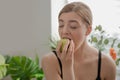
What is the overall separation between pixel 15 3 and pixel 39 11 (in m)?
0.18

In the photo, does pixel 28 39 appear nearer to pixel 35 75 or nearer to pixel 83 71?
pixel 35 75

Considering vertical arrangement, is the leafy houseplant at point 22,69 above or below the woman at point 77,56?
below

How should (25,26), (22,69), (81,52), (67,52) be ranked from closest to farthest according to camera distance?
1. (67,52)
2. (81,52)
3. (22,69)
4. (25,26)

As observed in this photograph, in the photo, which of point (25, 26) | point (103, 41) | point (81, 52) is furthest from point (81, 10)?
point (25, 26)

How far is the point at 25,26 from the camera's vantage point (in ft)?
5.37

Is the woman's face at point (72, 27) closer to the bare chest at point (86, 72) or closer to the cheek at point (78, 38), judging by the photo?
the cheek at point (78, 38)

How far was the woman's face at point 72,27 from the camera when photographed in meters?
0.88

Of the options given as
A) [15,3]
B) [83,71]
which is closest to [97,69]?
[83,71]

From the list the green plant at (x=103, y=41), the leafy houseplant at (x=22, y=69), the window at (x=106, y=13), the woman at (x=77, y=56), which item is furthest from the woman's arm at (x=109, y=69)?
the window at (x=106, y=13)

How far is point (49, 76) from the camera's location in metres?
0.98

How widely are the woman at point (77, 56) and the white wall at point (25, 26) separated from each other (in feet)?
1.93

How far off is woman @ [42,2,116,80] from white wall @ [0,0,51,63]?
0.59m

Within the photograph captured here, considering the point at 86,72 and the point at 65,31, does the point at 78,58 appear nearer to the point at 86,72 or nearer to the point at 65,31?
the point at 86,72

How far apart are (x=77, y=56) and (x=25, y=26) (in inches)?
28.4
